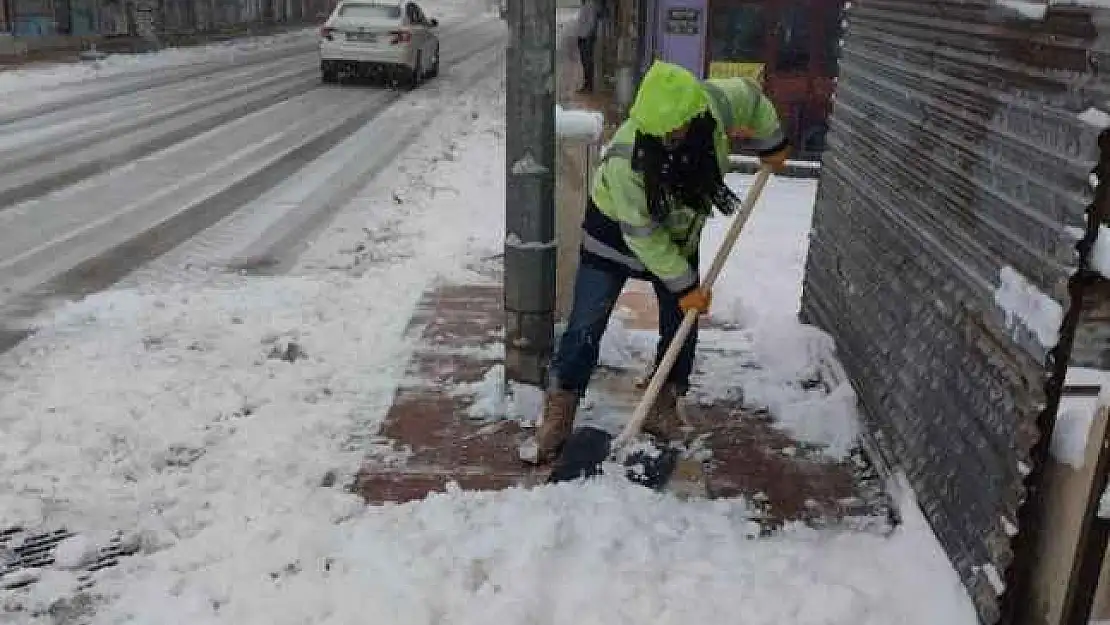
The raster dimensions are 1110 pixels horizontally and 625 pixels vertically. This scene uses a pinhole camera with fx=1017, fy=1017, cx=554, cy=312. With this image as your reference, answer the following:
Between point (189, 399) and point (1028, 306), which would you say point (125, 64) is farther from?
point (1028, 306)

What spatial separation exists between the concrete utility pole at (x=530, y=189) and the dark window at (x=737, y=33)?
8651mm

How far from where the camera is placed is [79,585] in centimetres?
332

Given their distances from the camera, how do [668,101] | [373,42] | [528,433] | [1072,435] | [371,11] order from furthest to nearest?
[371,11] → [373,42] → [528,433] → [668,101] → [1072,435]

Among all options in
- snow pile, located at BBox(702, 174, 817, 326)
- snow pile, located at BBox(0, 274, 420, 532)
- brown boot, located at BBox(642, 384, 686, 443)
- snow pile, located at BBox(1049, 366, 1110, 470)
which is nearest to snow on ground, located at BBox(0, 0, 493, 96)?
snow pile, located at BBox(0, 274, 420, 532)

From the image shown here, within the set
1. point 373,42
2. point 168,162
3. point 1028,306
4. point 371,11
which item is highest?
point 371,11

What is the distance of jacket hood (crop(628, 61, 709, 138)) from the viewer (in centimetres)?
384

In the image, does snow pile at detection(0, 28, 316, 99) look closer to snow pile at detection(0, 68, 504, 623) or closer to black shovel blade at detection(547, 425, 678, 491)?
snow pile at detection(0, 68, 504, 623)

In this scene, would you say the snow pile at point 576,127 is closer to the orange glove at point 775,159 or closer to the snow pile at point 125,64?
the orange glove at point 775,159

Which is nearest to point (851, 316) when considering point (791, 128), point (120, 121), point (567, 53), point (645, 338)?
point (645, 338)

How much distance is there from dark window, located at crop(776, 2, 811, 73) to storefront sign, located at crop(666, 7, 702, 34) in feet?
3.33

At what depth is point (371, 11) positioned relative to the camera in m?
18.9

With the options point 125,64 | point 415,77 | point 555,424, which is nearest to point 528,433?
point 555,424

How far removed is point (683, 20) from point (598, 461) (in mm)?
9527

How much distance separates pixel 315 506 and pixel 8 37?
21902mm
